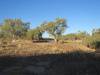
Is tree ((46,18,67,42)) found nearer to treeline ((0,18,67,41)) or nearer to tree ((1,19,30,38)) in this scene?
treeline ((0,18,67,41))

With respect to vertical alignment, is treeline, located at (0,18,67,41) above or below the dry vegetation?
above

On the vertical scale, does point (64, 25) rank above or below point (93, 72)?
above

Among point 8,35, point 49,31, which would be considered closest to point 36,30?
point 49,31

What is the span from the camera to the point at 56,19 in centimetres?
7450

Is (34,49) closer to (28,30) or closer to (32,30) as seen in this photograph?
(32,30)

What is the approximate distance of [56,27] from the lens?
73.2 m

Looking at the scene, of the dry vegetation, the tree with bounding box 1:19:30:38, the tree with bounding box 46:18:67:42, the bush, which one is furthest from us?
the tree with bounding box 1:19:30:38

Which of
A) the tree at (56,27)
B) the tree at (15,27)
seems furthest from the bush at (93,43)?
the tree at (15,27)

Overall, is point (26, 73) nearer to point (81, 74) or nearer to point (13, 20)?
→ point (81, 74)

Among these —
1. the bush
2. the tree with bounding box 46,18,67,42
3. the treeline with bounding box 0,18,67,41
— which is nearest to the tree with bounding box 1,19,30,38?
the treeline with bounding box 0,18,67,41

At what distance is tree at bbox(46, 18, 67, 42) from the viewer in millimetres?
72250

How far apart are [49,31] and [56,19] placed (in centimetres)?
574

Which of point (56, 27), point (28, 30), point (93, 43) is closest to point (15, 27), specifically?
point (28, 30)

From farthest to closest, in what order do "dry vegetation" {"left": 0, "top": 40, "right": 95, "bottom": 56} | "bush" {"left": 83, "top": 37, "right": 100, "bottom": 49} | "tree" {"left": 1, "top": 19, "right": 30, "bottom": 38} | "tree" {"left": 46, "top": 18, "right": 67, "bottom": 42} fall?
"tree" {"left": 1, "top": 19, "right": 30, "bottom": 38} → "tree" {"left": 46, "top": 18, "right": 67, "bottom": 42} → "bush" {"left": 83, "top": 37, "right": 100, "bottom": 49} → "dry vegetation" {"left": 0, "top": 40, "right": 95, "bottom": 56}
